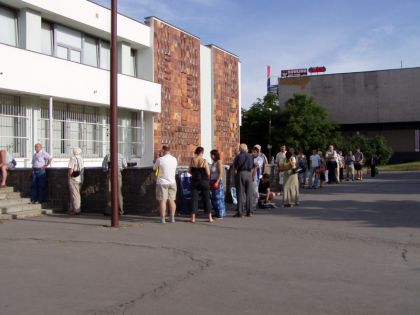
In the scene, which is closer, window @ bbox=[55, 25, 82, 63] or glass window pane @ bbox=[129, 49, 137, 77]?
window @ bbox=[55, 25, 82, 63]

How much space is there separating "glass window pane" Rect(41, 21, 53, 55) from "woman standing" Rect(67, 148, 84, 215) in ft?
26.4

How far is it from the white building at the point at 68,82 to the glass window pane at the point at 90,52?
0.14 feet

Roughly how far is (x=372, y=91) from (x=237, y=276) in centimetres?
6670

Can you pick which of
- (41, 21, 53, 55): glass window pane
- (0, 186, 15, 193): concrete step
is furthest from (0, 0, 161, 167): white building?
(0, 186, 15, 193): concrete step

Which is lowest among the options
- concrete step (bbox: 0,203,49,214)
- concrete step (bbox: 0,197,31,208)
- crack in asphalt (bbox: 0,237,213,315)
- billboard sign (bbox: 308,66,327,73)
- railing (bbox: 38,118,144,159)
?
crack in asphalt (bbox: 0,237,213,315)

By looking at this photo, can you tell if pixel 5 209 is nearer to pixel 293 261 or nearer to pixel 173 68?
pixel 293 261

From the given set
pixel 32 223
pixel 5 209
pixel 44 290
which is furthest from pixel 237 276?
pixel 5 209

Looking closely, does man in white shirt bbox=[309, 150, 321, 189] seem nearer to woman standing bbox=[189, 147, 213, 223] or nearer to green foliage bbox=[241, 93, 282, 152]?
woman standing bbox=[189, 147, 213, 223]

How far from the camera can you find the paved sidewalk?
557cm

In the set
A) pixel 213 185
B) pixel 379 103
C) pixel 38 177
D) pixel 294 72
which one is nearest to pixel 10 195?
pixel 38 177

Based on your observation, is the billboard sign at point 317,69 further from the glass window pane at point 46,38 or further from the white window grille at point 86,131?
the glass window pane at point 46,38

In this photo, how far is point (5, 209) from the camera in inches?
516

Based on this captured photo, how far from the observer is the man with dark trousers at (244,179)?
12781 millimetres

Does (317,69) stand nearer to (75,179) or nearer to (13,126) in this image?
(13,126)
